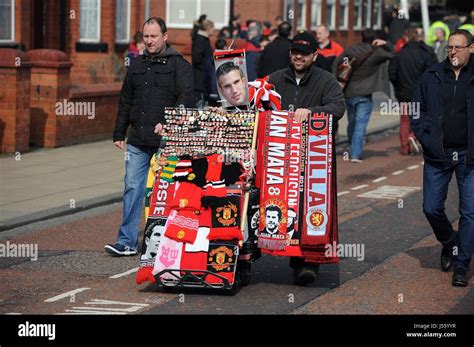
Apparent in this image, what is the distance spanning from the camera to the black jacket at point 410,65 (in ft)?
64.2

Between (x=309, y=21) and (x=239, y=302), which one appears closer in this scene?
(x=239, y=302)

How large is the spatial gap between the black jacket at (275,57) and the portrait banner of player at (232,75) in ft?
31.5

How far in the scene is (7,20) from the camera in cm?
2455

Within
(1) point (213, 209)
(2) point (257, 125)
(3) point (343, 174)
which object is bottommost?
(3) point (343, 174)

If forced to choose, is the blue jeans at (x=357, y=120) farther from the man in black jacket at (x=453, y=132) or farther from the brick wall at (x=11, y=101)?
the man in black jacket at (x=453, y=132)

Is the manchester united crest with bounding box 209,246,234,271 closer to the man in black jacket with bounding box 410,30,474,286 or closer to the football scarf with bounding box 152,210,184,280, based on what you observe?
the football scarf with bounding box 152,210,184,280

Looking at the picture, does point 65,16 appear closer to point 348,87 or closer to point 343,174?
point 348,87

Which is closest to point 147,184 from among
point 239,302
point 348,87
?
point 239,302

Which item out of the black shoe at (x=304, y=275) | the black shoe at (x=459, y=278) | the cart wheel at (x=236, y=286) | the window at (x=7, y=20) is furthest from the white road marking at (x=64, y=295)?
the window at (x=7, y=20)

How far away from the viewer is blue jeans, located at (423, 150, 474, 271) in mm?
10008

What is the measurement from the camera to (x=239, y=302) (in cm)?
911

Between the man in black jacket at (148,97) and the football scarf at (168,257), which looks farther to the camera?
the man in black jacket at (148,97)
